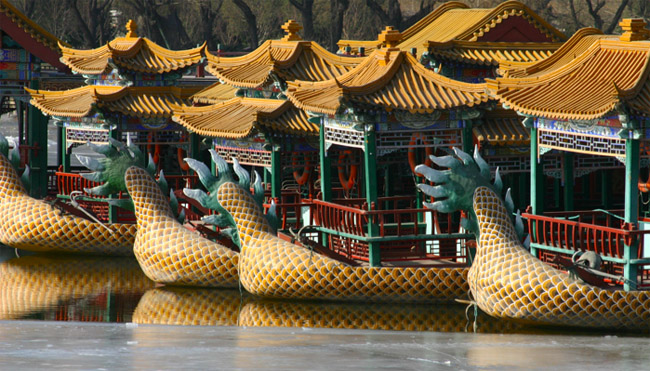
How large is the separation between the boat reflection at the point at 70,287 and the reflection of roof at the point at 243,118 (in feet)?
7.94

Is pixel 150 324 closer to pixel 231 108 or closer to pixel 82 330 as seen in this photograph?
pixel 82 330

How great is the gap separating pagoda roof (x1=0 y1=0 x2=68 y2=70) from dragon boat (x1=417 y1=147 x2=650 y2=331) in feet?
37.8

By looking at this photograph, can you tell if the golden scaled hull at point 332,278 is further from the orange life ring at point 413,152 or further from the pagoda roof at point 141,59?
the pagoda roof at point 141,59

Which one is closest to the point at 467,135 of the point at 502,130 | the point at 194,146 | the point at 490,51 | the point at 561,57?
the point at 502,130

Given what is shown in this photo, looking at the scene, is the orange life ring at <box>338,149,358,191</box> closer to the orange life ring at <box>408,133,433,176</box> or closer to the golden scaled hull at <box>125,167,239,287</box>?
the orange life ring at <box>408,133,433,176</box>

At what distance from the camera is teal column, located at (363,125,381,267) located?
16953 mm

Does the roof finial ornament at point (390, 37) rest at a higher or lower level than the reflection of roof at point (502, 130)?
higher

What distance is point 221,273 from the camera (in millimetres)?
18188

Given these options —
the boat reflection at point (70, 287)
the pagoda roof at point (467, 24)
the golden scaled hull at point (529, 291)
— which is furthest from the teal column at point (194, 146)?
the golden scaled hull at point (529, 291)

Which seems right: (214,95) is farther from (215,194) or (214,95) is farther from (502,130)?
(502,130)

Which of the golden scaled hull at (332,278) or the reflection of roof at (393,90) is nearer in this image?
the golden scaled hull at (332,278)

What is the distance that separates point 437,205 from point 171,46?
35788mm

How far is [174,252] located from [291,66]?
14.8 feet

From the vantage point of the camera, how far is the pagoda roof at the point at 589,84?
49.9 feet
